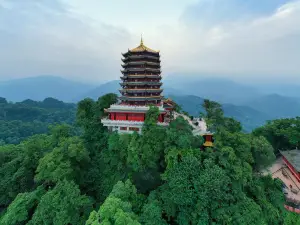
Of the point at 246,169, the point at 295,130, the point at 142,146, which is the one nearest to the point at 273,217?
the point at 246,169

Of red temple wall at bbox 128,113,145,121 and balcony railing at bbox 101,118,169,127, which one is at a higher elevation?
red temple wall at bbox 128,113,145,121

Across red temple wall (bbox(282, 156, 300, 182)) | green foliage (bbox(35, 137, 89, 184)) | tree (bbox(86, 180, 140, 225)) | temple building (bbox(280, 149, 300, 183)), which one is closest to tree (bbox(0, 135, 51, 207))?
green foliage (bbox(35, 137, 89, 184))

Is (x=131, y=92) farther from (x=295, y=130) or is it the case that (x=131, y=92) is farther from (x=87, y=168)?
(x=295, y=130)

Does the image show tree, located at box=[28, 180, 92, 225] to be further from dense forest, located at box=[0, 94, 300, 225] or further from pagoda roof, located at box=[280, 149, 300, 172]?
pagoda roof, located at box=[280, 149, 300, 172]

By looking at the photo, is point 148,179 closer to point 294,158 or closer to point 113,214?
point 113,214

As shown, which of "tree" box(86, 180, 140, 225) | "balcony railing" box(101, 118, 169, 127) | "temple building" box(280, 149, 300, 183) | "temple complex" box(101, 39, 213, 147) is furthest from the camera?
"temple building" box(280, 149, 300, 183)

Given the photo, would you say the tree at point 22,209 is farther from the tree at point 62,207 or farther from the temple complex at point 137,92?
the temple complex at point 137,92

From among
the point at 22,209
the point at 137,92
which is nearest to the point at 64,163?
the point at 22,209

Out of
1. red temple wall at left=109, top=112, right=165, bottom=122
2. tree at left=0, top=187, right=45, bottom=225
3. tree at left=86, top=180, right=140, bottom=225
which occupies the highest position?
red temple wall at left=109, top=112, right=165, bottom=122
